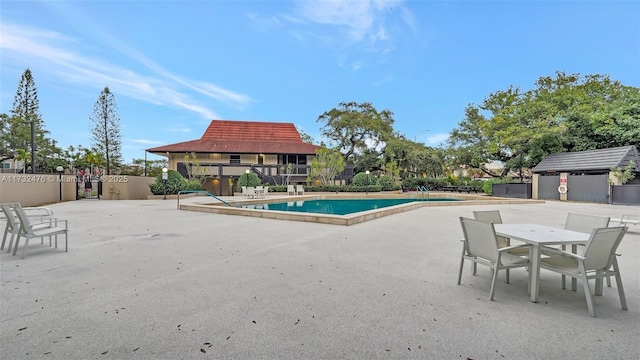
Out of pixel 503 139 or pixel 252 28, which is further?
pixel 503 139

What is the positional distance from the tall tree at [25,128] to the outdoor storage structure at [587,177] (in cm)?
4008

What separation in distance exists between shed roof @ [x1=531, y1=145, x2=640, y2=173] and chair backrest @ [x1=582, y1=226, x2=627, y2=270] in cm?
1824

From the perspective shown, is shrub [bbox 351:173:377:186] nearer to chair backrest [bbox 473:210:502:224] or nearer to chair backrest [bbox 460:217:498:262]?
chair backrest [bbox 473:210:502:224]

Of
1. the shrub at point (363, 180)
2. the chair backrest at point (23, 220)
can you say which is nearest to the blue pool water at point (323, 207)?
A: the shrub at point (363, 180)

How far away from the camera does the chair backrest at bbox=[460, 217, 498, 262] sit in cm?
288

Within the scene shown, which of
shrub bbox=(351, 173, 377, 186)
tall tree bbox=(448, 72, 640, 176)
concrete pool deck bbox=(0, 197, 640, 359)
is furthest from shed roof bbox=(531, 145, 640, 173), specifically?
concrete pool deck bbox=(0, 197, 640, 359)

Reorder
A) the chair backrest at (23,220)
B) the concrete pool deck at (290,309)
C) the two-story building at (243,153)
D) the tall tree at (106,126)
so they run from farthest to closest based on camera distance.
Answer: the tall tree at (106,126)
the two-story building at (243,153)
the chair backrest at (23,220)
the concrete pool deck at (290,309)

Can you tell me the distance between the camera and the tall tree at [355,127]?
30.2 m

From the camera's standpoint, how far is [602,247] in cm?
264

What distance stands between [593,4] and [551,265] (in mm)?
16699

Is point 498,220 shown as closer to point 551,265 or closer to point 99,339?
point 551,265

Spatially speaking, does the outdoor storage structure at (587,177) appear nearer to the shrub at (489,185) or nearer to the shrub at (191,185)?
the shrub at (489,185)

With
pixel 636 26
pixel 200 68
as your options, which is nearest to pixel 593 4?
pixel 636 26

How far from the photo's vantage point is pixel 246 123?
3306 cm
